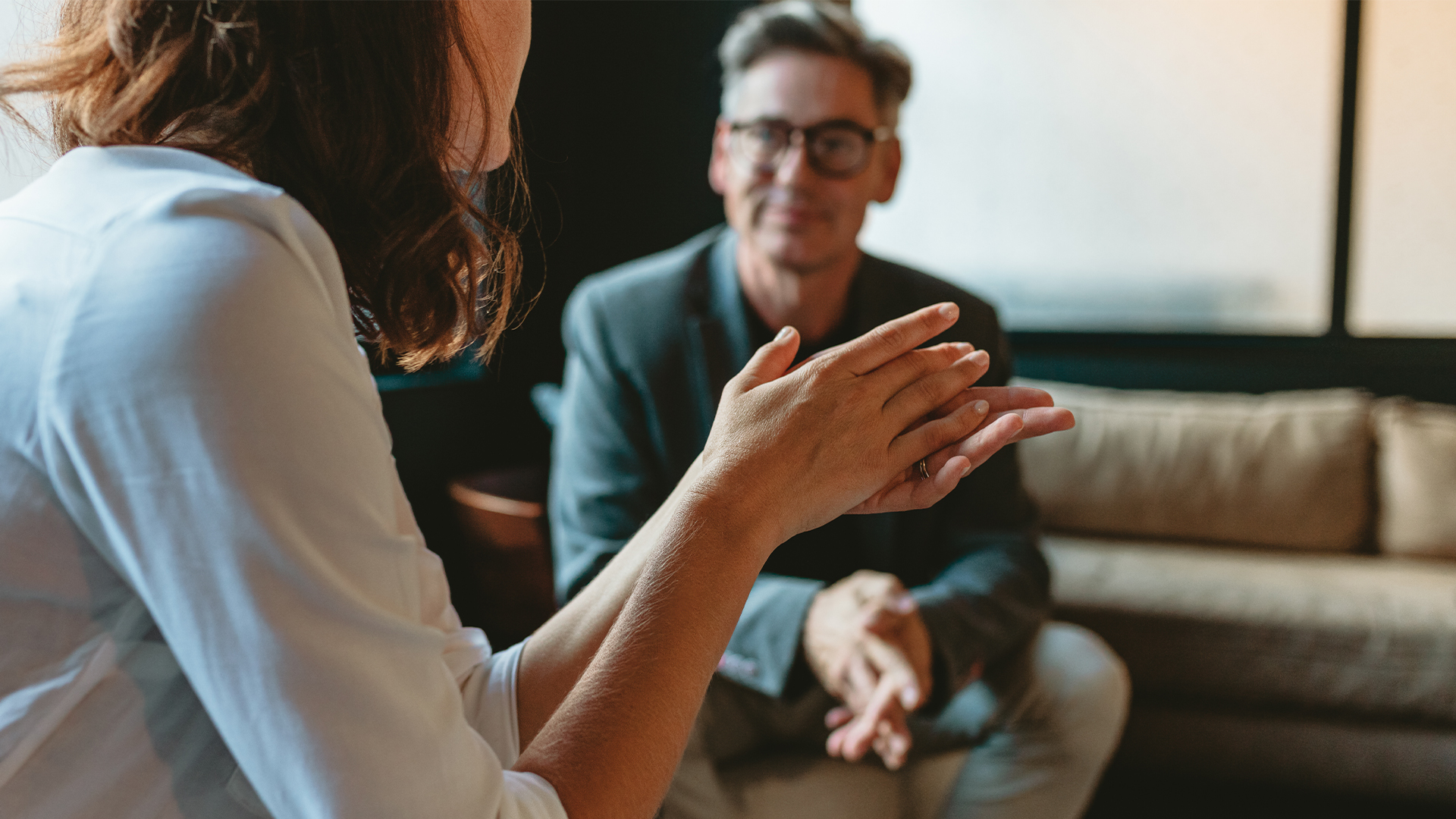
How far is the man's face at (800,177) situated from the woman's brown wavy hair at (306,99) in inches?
36.8

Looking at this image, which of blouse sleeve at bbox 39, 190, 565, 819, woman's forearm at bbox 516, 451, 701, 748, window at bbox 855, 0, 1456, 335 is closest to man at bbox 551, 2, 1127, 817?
woman's forearm at bbox 516, 451, 701, 748

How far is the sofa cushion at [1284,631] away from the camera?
202 centimetres

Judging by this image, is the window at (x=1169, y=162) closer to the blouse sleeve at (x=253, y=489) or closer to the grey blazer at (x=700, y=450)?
the grey blazer at (x=700, y=450)

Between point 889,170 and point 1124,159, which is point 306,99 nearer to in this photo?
point 889,170

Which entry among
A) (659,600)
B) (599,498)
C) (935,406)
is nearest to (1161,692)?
(599,498)

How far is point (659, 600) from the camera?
2.02 feet

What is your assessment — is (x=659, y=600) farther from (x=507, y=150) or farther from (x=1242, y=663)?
(x=1242, y=663)

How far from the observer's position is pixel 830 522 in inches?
54.8

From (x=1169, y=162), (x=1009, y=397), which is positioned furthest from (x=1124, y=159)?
(x=1009, y=397)

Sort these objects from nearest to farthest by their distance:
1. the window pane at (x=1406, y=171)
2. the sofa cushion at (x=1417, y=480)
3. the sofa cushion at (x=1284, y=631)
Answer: the sofa cushion at (x=1284, y=631), the sofa cushion at (x=1417, y=480), the window pane at (x=1406, y=171)

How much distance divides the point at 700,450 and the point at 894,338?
77 centimetres

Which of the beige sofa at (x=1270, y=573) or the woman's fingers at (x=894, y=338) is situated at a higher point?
the woman's fingers at (x=894, y=338)

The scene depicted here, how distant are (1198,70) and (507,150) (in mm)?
2785

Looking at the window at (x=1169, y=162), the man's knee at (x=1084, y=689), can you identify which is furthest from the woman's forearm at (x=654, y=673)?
the window at (x=1169, y=162)
